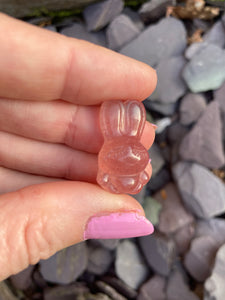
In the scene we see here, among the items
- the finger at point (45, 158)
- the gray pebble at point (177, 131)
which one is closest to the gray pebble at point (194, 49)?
the gray pebble at point (177, 131)

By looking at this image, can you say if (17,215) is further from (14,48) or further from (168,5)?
(168,5)

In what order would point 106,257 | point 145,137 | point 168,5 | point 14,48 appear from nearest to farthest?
point 14,48 → point 145,137 → point 168,5 → point 106,257

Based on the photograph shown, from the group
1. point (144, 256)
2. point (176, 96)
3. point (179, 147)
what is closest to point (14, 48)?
point (176, 96)

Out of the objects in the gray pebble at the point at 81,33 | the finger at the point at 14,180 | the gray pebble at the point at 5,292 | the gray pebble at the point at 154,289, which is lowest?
the gray pebble at the point at 5,292

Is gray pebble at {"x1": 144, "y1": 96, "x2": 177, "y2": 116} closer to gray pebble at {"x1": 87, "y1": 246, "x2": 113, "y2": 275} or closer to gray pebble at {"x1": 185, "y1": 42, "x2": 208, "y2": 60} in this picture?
gray pebble at {"x1": 185, "y1": 42, "x2": 208, "y2": 60}

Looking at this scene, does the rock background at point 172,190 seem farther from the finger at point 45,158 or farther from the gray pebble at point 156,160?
the finger at point 45,158

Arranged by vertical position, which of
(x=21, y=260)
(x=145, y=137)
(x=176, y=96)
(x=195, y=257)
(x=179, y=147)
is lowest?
(x=195, y=257)

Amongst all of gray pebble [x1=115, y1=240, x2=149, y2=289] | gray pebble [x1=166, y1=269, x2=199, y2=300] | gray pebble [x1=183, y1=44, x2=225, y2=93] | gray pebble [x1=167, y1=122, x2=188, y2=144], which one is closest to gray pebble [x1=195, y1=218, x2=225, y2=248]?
gray pebble [x1=166, y1=269, x2=199, y2=300]
